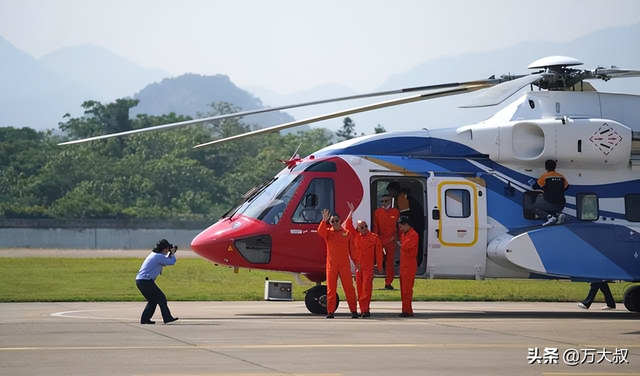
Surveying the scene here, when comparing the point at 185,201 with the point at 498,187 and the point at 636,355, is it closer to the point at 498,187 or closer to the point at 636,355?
the point at 498,187

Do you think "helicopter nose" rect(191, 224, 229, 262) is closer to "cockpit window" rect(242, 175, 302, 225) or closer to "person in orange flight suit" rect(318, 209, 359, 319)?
"cockpit window" rect(242, 175, 302, 225)

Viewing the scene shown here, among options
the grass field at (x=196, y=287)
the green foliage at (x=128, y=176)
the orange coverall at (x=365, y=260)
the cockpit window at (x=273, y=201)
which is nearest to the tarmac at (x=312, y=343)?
the orange coverall at (x=365, y=260)

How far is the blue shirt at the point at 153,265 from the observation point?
1739cm

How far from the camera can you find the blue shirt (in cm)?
1739

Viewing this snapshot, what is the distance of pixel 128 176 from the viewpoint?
8356 centimetres

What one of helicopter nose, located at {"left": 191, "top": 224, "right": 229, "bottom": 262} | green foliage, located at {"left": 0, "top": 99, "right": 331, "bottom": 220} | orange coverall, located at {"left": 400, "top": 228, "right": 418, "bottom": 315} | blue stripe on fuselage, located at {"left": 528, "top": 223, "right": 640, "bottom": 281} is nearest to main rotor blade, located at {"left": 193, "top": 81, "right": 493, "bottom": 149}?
helicopter nose, located at {"left": 191, "top": 224, "right": 229, "bottom": 262}

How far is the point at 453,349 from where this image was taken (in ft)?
45.0

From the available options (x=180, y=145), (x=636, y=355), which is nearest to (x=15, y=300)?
(x=636, y=355)

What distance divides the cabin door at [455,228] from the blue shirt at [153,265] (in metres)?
5.11

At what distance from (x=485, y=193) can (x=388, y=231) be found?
6.84ft

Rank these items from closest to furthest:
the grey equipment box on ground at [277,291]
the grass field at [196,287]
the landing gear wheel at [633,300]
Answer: the landing gear wheel at [633,300] < the grey equipment box on ground at [277,291] < the grass field at [196,287]

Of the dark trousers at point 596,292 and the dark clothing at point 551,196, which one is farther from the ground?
the dark clothing at point 551,196

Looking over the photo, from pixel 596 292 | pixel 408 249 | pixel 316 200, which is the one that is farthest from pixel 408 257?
pixel 596 292

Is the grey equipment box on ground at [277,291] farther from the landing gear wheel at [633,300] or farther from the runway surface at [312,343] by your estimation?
the landing gear wheel at [633,300]
